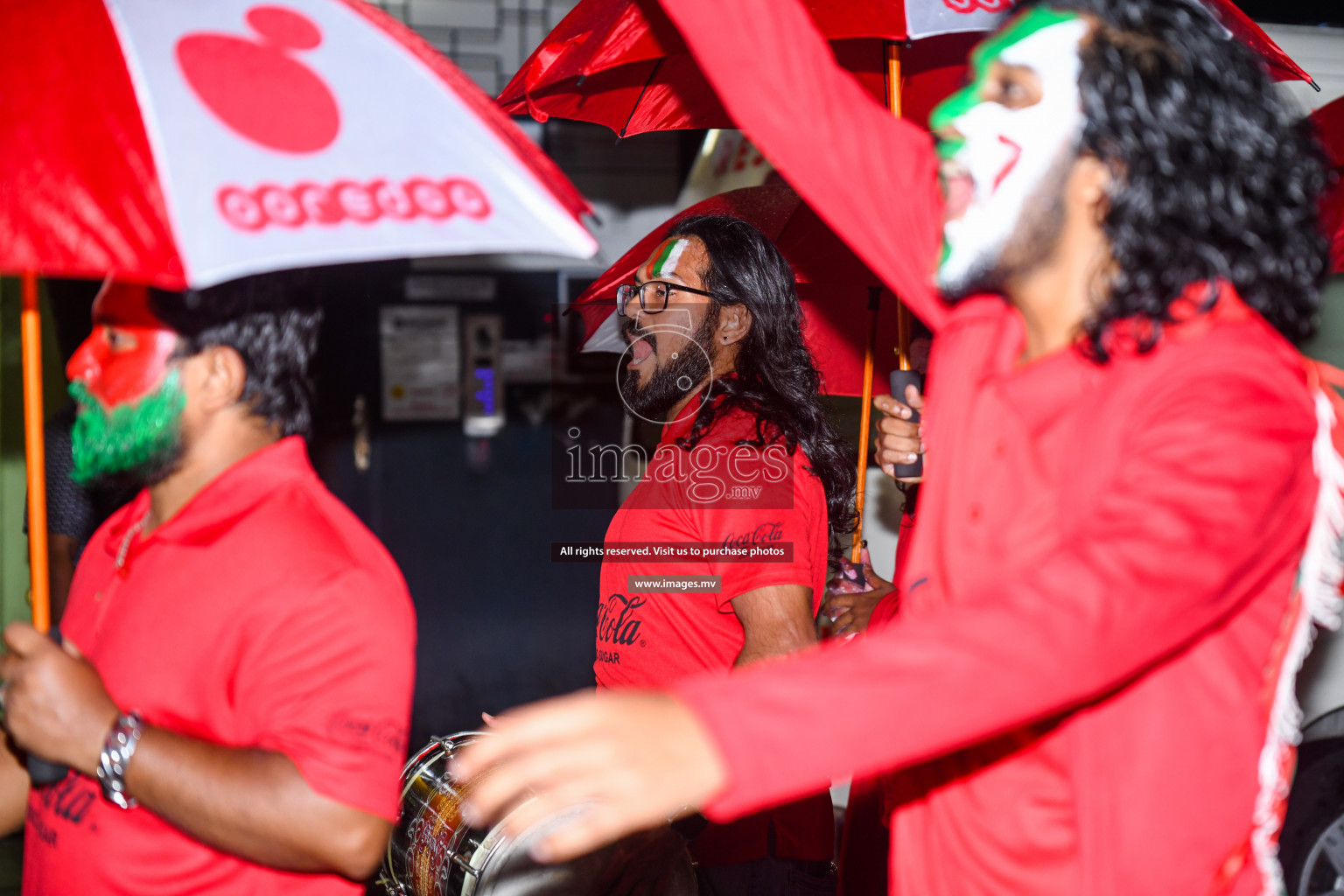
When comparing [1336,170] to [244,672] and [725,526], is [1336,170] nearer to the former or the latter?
[725,526]

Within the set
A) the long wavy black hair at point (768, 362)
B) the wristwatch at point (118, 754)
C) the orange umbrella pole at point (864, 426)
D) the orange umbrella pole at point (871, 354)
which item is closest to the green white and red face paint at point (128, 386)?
the wristwatch at point (118, 754)

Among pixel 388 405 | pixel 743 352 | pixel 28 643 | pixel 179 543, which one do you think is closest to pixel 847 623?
pixel 743 352

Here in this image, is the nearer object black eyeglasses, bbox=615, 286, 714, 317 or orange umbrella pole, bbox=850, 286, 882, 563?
black eyeglasses, bbox=615, 286, 714, 317

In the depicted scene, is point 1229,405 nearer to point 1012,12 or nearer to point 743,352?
point 1012,12

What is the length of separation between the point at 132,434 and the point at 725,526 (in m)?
1.49

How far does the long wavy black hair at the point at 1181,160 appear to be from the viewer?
135 cm

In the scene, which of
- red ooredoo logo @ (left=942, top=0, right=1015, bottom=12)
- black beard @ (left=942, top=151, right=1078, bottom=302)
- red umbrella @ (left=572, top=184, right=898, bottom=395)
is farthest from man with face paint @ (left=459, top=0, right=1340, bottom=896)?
red umbrella @ (left=572, top=184, right=898, bottom=395)

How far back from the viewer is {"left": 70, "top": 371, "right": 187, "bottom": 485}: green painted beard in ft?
5.79

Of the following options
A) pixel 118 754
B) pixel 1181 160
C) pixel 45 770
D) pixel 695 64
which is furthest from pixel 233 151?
pixel 695 64

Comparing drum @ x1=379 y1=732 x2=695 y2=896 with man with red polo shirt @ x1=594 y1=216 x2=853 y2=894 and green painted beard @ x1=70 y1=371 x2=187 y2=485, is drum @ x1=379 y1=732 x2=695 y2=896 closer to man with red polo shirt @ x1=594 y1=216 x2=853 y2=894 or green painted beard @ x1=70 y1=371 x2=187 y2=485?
man with red polo shirt @ x1=594 y1=216 x2=853 y2=894

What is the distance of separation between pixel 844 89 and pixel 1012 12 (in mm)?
334

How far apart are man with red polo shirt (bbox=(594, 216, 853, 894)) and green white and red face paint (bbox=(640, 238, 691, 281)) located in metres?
0.04

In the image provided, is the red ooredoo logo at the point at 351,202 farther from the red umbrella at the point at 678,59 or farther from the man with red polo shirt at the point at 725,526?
the man with red polo shirt at the point at 725,526

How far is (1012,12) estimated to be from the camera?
157cm
